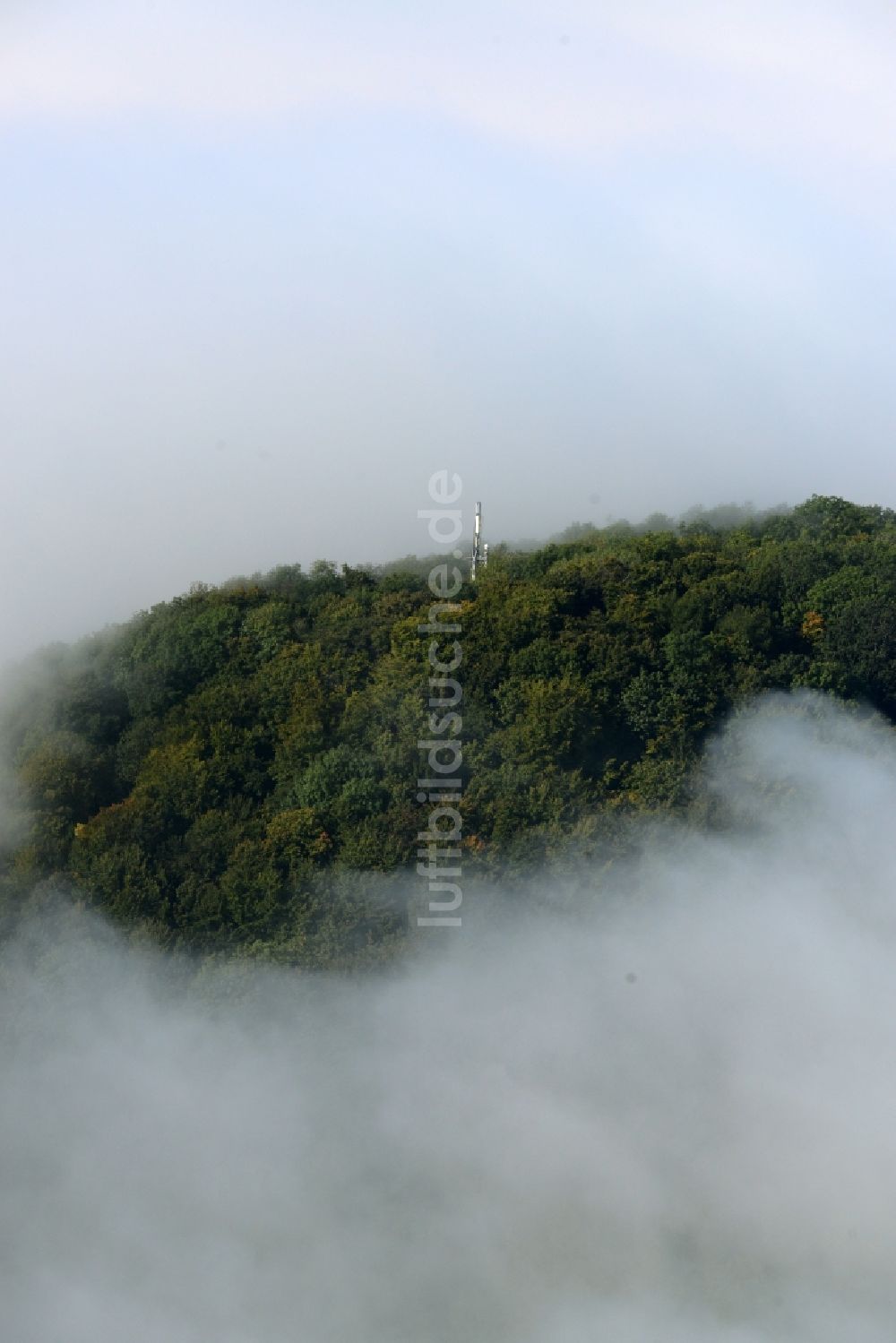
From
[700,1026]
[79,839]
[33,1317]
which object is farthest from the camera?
[79,839]

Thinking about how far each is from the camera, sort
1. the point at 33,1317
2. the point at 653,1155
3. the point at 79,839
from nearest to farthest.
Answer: the point at 33,1317, the point at 653,1155, the point at 79,839

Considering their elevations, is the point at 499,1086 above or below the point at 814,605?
below

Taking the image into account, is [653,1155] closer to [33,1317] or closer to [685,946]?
[685,946]

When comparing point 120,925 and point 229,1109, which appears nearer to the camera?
point 229,1109

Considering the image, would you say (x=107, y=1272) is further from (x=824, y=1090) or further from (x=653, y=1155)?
(x=824, y=1090)

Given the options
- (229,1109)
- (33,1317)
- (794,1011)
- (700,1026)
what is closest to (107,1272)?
(33,1317)

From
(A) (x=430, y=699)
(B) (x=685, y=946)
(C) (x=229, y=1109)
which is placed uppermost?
(A) (x=430, y=699)
